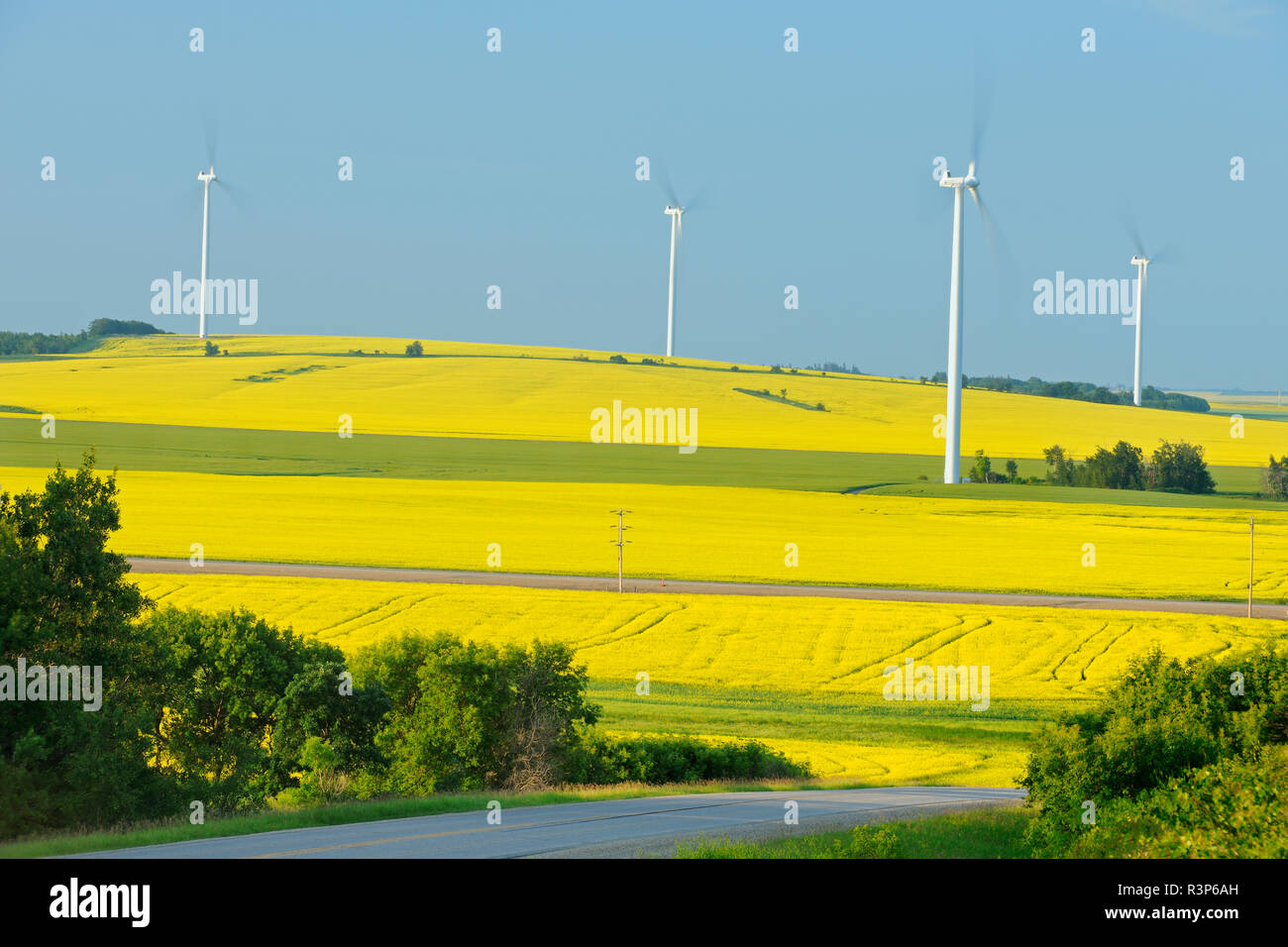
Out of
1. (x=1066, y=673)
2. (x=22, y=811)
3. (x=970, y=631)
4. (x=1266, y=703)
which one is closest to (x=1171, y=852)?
(x=1266, y=703)

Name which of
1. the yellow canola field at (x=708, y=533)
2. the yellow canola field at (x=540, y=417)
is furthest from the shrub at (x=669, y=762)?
the yellow canola field at (x=540, y=417)

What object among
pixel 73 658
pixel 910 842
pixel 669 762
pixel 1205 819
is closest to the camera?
pixel 1205 819

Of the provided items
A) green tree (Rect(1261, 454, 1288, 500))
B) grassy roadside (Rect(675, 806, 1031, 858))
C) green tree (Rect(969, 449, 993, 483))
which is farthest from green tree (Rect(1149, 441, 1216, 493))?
grassy roadside (Rect(675, 806, 1031, 858))

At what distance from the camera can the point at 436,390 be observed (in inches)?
7825

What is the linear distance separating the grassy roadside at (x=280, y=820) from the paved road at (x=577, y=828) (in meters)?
0.65

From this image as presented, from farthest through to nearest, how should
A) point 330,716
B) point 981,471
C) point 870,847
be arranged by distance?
point 981,471 < point 330,716 < point 870,847

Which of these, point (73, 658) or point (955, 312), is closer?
point (73, 658)

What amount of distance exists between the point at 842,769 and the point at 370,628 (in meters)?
28.2

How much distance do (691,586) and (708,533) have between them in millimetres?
23122

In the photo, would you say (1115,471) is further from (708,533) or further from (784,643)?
(784,643)

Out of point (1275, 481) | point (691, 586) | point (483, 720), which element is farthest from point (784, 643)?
point (1275, 481)

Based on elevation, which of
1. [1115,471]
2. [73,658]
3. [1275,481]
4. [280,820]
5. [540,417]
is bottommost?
[280,820]

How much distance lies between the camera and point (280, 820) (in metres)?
20.9

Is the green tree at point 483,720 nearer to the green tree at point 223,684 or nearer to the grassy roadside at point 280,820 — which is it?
the green tree at point 223,684
